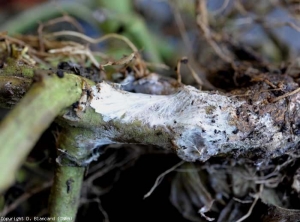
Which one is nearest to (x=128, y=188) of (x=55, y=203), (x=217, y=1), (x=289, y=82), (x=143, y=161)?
(x=143, y=161)

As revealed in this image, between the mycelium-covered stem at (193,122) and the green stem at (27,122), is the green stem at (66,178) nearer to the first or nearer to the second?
the mycelium-covered stem at (193,122)

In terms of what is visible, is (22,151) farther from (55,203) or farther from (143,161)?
(143,161)

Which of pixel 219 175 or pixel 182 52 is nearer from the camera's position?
pixel 219 175

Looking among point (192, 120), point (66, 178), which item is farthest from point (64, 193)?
point (192, 120)

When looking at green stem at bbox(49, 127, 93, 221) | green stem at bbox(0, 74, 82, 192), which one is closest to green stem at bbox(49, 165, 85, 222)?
green stem at bbox(49, 127, 93, 221)

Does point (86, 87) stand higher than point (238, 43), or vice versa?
point (238, 43)

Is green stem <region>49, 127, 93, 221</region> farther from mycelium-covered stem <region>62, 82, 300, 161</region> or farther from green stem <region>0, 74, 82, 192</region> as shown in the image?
green stem <region>0, 74, 82, 192</region>
